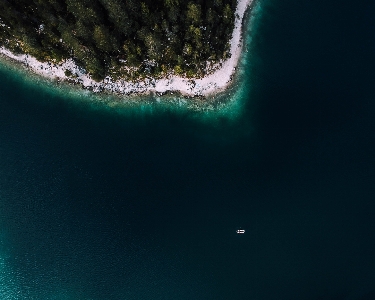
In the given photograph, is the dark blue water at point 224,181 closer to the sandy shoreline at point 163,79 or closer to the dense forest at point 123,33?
the sandy shoreline at point 163,79

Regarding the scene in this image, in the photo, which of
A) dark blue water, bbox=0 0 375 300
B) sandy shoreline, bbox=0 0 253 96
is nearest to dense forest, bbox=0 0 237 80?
sandy shoreline, bbox=0 0 253 96

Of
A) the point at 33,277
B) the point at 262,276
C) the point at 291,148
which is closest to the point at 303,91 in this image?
the point at 291,148

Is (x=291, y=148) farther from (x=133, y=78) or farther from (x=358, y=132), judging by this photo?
(x=133, y=78)

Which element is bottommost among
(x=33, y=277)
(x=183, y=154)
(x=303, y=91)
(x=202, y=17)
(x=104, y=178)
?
(x=33, y=277)

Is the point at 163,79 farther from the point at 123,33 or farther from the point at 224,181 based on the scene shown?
the point at 224,181

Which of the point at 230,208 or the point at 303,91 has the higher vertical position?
the point at 303,91

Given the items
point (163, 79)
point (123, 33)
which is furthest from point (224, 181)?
point (123, 33)
